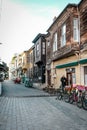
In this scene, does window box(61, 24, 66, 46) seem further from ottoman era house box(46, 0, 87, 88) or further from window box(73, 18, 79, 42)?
window box(73, 18, 79, 42)

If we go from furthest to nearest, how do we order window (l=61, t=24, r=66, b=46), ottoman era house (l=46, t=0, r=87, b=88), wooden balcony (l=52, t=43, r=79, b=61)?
window (l=61, t=24, r=66, b=46), wooden balcony (l=52, t=43, r=79, b=61), ottoman era house (l=46, t=0, r=87, b=88)

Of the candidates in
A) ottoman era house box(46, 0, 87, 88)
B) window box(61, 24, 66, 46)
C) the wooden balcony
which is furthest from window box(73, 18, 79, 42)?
window box(61, 24, 66, 46)

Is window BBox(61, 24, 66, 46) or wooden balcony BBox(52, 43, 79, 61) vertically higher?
window BBox(61, 24, 66, 46)

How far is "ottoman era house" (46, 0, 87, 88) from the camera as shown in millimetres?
17109

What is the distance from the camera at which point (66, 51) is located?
64.4 feet

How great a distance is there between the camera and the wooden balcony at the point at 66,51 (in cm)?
1804

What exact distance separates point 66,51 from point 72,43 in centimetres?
141

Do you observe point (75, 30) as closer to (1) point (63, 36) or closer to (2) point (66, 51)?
(2) point (66, 51)

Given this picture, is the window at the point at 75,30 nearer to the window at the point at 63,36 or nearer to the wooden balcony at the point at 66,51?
the wooden balcony at the point at 66,51

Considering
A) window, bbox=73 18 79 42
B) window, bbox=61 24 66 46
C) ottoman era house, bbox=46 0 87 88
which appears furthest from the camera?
window, bbox=61 24 66 46

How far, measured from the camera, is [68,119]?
974 centimetres

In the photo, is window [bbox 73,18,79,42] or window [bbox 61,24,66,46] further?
window [bbox 61,24,66,46]

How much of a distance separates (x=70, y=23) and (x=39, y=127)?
1220 cm

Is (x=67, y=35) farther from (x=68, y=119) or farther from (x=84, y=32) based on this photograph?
(x=68, y=119)
